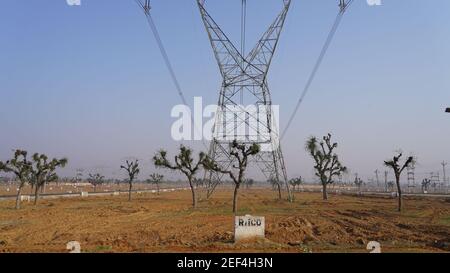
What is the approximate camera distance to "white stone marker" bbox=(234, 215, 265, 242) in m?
16.4

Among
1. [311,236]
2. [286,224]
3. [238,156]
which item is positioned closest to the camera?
[311,236]

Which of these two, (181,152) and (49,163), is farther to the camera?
(49,163)

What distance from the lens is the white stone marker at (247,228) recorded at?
1639 centimetres

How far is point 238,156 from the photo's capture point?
35.4 m

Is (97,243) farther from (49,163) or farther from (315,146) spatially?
(315,146)

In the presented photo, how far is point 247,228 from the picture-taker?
54.2 feet

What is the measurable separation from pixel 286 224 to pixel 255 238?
7761 mm
